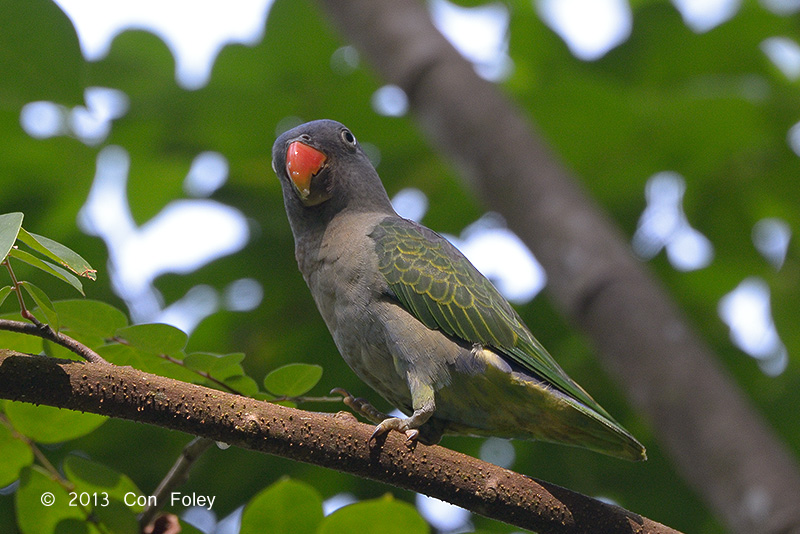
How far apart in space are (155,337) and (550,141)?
363 centimetres

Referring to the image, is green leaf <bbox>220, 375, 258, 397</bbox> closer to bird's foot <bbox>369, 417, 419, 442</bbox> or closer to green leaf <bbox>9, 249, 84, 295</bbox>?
bird's foot <bbox>369, 417, 419, 442</bbox>

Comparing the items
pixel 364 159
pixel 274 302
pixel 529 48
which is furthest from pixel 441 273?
pixel 529 48

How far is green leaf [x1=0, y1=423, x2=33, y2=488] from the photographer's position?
2562 mm

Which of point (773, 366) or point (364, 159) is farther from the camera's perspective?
point (773, 366)

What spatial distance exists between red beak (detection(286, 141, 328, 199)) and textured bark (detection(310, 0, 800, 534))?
46.9 inches

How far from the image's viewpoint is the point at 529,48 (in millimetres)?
5742

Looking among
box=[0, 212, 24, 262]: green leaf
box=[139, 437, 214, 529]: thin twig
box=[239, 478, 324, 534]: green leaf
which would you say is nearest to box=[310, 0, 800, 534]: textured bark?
box=[239, 478, 324, 534]: green leaf

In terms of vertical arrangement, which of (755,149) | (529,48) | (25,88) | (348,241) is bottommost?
(348,241)

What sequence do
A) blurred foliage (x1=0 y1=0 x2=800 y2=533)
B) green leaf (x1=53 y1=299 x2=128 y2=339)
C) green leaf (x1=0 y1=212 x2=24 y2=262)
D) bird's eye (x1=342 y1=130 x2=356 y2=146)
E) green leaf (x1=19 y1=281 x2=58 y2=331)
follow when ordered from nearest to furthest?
green leaf (x1=0 y1=212 x2=24 y2=262), green leaf (x1=19 y1=281 x2=58 y2=331), green leaf (x1=53 y1=299 x2=128 y2=339), bird's eye (x1=342 y1=130 x2=356 y2=146), blurred foliage (x1=0 y1=0 x2=800 y2=533)

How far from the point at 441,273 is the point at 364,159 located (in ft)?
3.21

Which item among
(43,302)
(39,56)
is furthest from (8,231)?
(39,56)

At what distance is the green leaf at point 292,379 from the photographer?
2.56 meters

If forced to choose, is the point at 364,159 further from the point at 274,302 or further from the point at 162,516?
the point at 162,516

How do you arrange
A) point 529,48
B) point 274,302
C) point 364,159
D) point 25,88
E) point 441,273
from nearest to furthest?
1. point 441,273
2. point 25,88
3. point 364,159
4. point 274,302
5. point 529,48
